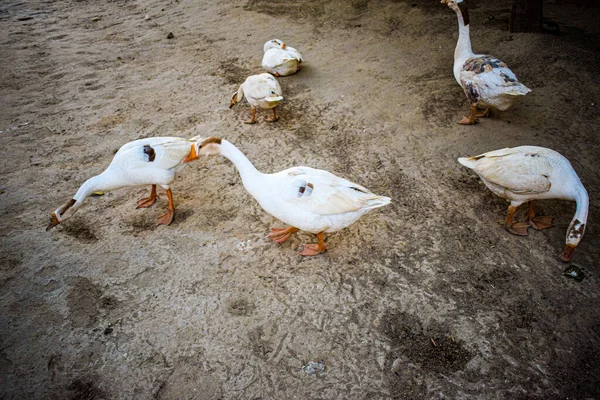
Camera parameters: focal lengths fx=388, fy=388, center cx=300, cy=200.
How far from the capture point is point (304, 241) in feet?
12.5

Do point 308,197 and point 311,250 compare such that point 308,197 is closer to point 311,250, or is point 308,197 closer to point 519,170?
point 311,250

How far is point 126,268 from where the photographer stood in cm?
353

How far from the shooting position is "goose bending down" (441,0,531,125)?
447cm

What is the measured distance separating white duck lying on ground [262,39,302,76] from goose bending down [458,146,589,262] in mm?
3543

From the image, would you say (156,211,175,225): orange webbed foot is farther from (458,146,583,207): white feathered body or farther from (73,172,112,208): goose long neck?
(458,146,583,207): white feathered body

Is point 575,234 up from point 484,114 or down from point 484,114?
down

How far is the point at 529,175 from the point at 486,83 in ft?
5.40

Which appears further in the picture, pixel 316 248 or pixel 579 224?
pixel 316 248

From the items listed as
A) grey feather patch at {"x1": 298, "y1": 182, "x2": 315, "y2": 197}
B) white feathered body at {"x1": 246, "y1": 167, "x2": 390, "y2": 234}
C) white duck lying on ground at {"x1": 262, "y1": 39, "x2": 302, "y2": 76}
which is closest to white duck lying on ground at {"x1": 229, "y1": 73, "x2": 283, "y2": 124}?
white duck lying on ground at {"x1": 262, "y1": 39, "x2": 302, "y2": 76}

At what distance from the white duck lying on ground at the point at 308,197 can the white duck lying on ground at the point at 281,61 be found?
3.14 m

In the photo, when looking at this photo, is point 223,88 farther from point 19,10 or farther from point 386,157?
point 19,10

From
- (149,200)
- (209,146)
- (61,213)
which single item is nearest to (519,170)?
(209,146)

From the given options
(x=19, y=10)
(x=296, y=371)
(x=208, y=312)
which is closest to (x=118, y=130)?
(x=208, y=312)

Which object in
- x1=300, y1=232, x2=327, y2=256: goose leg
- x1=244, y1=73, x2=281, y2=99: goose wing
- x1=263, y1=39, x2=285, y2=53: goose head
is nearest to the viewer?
x1=300, y1=232, x2=327, y2=256: goose leg
